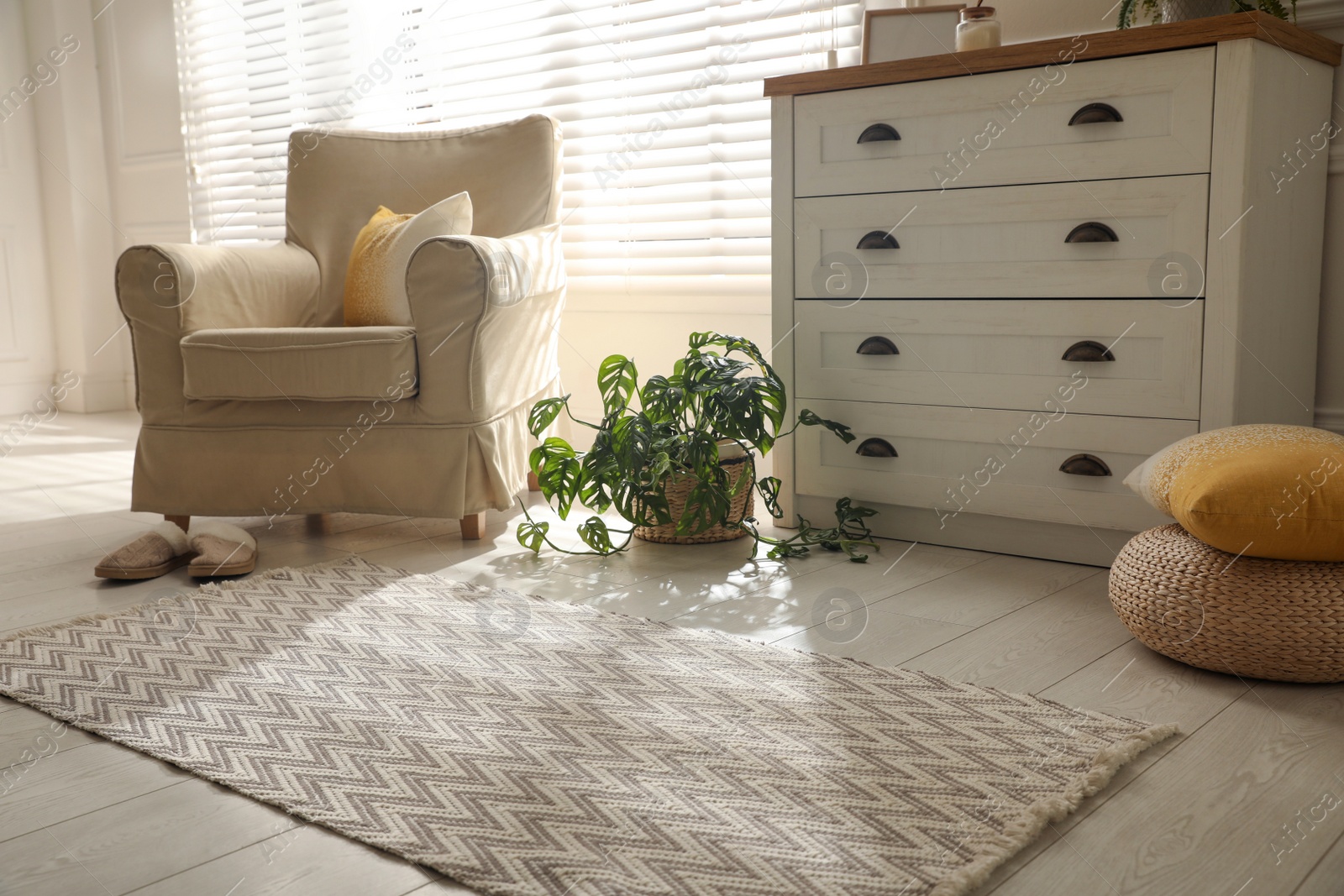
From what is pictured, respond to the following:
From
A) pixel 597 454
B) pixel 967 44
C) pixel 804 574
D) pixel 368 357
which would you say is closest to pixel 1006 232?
pixel 967 44

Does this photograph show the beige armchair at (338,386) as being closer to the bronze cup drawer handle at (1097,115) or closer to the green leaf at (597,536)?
the green leaf at (597,536)

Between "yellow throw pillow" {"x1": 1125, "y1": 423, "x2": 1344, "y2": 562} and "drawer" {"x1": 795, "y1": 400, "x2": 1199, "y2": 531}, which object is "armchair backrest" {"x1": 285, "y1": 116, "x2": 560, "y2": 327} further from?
"yellow throw pillow" {"x1": 1125, "y1": 423, "x2": 1344, "y2": 562}

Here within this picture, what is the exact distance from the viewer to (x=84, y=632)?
1.66 metres

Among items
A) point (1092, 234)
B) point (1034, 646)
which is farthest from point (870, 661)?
point (1092, 234)

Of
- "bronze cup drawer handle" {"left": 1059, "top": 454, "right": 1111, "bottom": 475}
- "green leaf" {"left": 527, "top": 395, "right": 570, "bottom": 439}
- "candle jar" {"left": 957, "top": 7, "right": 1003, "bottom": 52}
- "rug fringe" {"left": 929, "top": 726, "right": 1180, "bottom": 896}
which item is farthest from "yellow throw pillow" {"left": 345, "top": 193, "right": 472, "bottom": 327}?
"rug fringe" {"left": 929, "top": 726, "right": 1180, "bottom": 896}

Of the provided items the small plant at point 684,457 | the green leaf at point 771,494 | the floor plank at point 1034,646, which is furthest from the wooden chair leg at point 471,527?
the floor plank at point 1034,646

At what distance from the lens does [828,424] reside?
2.17 meters

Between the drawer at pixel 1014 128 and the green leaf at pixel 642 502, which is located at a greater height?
the drawer at pixel 1014 128

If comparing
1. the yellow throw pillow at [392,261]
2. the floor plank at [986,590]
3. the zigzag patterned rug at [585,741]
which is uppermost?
the yellow throw pillow at [392,261]

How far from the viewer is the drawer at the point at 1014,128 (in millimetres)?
1748

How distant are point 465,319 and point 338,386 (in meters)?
0.30

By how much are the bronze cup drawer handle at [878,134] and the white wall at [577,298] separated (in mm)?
507

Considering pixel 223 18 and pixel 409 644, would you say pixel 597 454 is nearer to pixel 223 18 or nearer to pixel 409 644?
pixel 409 644

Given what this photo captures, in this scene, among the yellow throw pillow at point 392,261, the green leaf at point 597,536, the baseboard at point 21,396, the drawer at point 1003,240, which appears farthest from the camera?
the baseboard at point 21,396
